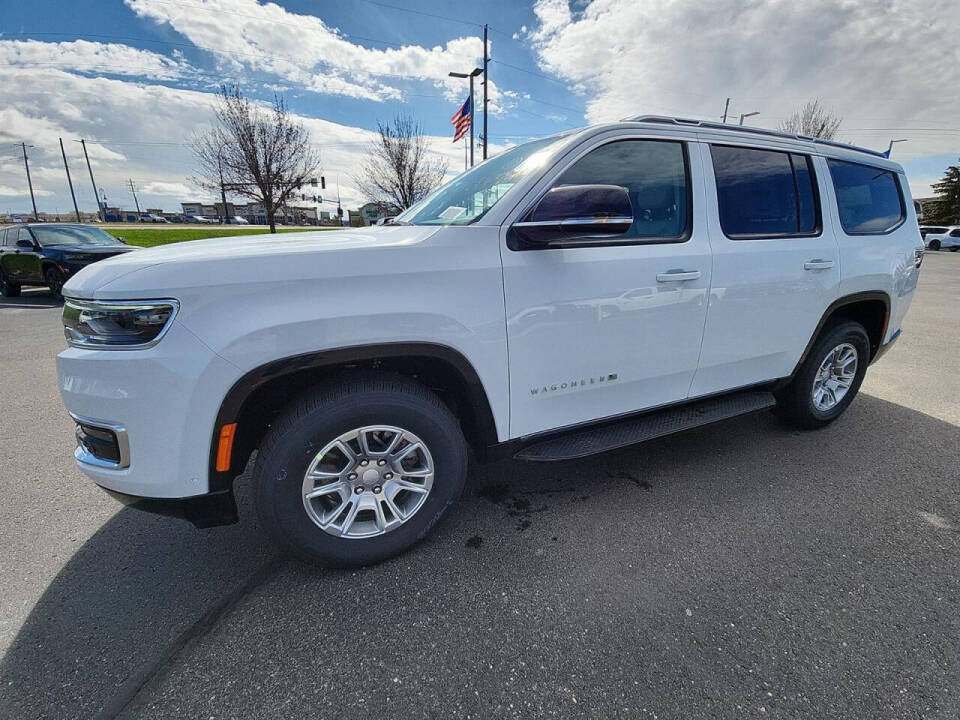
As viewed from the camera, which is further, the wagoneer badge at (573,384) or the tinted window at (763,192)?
the tinted window at (763,192)

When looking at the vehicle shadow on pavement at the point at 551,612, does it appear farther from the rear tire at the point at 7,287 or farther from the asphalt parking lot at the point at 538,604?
the rear tire at the point at 7,287

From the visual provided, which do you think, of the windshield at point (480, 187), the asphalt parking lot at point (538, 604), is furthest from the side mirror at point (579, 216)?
the asphalt parking lot at point (538, 604)

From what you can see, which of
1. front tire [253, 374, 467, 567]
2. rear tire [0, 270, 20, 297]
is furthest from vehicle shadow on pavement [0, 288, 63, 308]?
front tire [253, 374, 467, 567]

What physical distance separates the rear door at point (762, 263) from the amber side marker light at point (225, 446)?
242 cm

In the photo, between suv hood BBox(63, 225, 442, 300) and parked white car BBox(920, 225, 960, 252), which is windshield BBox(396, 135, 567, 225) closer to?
suv hood BBox(63, 225, 442, 300)

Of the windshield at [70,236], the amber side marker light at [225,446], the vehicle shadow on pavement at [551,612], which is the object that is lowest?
the vehicle shadow on pavement at [551,612]

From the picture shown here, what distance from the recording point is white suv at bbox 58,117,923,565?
170 centimetres

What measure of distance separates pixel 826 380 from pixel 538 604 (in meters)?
2.97

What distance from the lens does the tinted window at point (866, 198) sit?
3244 mm

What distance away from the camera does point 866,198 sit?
11.2 ft

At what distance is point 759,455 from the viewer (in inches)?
127

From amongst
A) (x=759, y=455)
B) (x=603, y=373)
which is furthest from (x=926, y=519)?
(x=603, y=373)

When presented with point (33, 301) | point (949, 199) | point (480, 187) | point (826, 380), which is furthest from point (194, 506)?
point (949, 199)

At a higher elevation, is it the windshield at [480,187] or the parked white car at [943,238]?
the windshield at [480,187]
